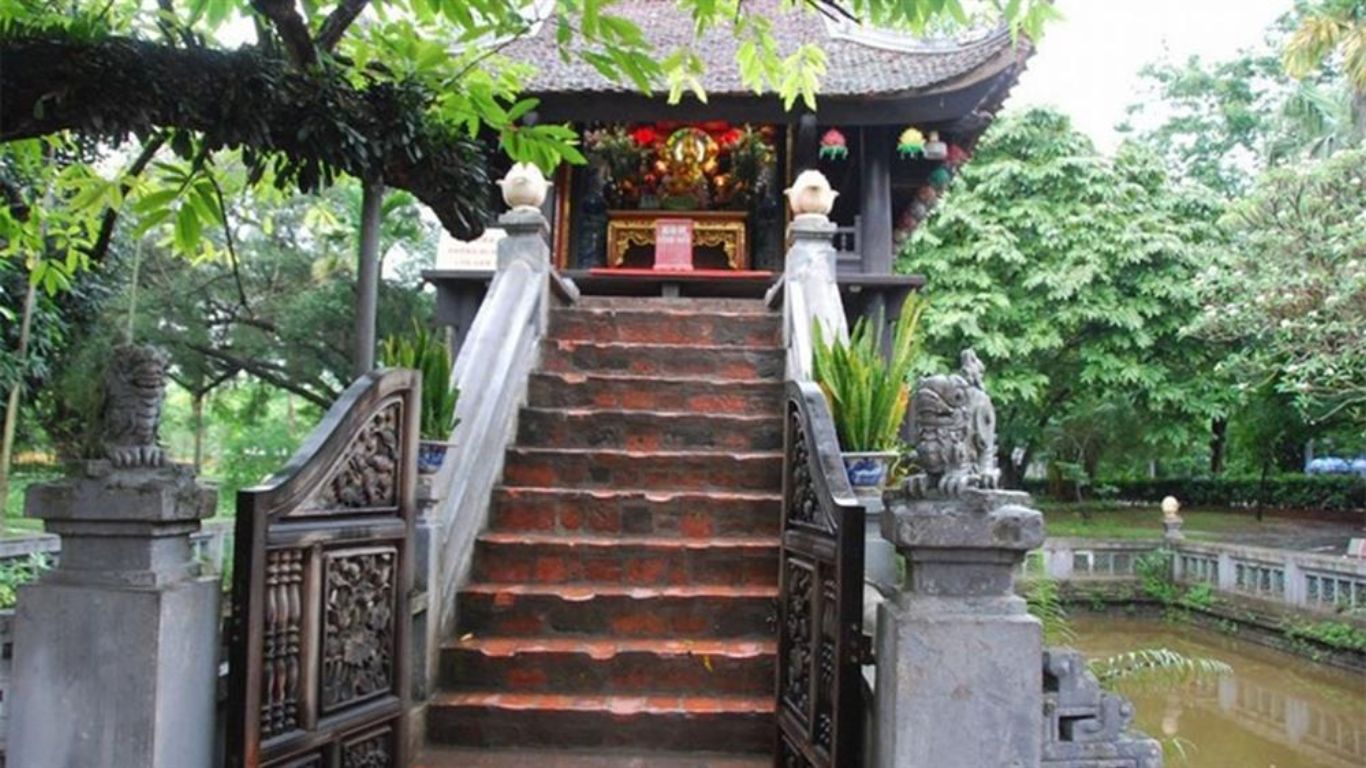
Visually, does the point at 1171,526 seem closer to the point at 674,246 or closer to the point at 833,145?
the point at 833,145

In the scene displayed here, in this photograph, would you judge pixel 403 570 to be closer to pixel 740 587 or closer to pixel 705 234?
pixel 740 587

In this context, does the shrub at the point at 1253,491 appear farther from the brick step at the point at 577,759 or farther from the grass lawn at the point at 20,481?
the grass lawn at the point at 20,481

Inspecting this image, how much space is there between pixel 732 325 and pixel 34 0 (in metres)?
4.21

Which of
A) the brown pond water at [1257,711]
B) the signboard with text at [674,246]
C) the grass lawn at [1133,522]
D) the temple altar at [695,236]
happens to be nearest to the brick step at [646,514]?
the brown pond water at [1257,711]

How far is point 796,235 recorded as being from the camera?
251 inches

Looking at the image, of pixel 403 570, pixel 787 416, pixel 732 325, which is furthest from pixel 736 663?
pixel 732 325

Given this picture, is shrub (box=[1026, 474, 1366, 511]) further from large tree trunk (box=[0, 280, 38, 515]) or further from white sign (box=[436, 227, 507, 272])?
large tree trunk (box=[0, 280, 38, 515])

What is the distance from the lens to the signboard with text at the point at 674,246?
10172 mm

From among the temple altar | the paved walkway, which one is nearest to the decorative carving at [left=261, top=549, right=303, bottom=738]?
the paved walkway

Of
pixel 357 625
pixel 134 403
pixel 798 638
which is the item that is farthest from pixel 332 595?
pixel 798 638

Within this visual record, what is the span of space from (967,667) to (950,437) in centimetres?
59

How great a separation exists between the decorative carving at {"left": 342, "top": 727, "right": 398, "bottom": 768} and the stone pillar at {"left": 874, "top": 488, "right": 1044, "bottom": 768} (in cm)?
163

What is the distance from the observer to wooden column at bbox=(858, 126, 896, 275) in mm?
9641

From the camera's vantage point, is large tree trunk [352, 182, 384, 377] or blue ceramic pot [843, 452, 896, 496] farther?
blue ceramic pot [843, 452, 896, 496]
